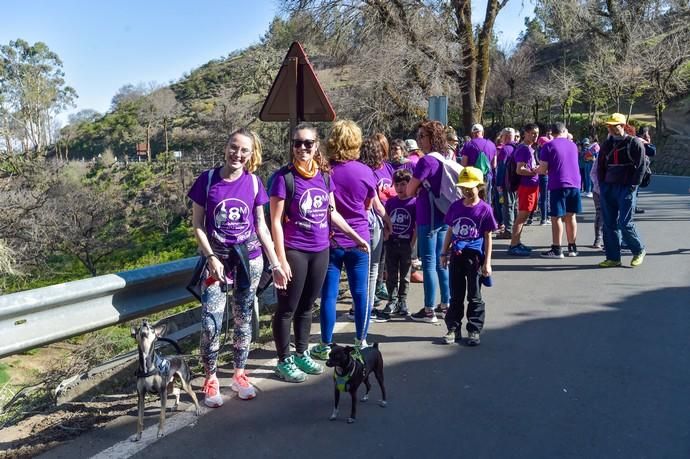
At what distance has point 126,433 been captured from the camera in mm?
3740

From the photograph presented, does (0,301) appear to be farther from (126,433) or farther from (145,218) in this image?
(145,218)

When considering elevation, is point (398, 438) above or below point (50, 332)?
below

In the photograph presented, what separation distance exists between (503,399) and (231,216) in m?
2.22

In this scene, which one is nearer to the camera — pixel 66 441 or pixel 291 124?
pixel 66 441

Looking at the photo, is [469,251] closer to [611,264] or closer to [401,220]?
[401,220]

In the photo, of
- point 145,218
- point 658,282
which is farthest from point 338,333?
point 145,218

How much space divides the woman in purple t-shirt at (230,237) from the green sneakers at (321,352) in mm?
806

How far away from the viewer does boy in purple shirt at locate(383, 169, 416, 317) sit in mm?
6203

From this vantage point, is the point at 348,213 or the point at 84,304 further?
the point at 348,213

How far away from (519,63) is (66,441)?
45.7 meters

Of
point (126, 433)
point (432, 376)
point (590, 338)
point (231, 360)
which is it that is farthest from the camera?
point (590, 338)

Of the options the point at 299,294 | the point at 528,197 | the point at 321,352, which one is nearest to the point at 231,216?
the point at 299,294

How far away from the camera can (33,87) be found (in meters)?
45.3

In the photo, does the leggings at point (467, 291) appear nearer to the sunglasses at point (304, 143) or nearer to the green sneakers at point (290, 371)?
the green sneakers at point (290, 371)
